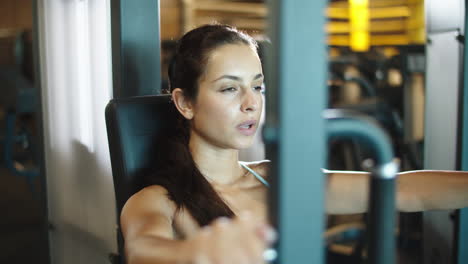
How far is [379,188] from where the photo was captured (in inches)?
26.3

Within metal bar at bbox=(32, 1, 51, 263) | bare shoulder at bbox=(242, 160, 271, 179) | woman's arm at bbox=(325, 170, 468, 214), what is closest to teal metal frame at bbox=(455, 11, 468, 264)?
woman's arm at bbox=(325, 170, 468, 214)

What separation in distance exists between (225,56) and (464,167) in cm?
72

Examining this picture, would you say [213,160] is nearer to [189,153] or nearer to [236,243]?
[189,153]

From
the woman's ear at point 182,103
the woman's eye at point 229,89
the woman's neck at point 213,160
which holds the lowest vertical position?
the woman's neck at point 213,160

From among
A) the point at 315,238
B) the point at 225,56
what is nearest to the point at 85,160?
the point at 225,56

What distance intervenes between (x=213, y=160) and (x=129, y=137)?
241mm

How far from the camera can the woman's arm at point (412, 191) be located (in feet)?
3.93

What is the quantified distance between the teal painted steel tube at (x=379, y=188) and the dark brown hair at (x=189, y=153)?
2.00 feet

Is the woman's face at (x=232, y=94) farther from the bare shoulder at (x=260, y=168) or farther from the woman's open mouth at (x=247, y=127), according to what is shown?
the bare shoulder at (x=260, y=168)

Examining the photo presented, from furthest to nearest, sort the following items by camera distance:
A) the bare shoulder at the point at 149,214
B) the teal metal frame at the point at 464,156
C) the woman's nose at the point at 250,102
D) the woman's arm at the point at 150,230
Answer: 1. the teal metal frame at the point at 464,156
2. the woman's nose at the point at 250,102
3. the bare shoulder at the point at 149,214
4. the woman's arm at the point at 150,230

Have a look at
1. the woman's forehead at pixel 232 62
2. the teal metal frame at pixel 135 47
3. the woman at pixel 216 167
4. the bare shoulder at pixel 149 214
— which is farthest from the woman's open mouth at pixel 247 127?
the teal metal frame at pixel 135 47

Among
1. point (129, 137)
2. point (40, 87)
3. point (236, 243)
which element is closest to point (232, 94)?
point (129, 137)

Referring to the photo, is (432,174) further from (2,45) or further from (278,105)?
(2,45)

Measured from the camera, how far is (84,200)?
1846 mm
